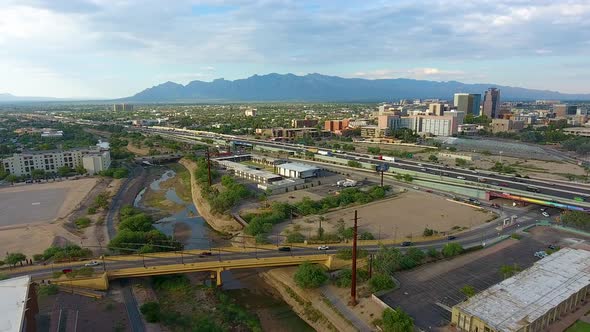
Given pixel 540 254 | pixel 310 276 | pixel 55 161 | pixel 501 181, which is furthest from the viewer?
pixel 55 161

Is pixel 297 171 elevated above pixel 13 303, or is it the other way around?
pixel 13 303

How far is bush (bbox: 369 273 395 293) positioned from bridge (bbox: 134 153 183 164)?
6405cm

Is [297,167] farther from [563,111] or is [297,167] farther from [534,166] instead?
[563,111]

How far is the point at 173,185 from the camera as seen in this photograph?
202ft

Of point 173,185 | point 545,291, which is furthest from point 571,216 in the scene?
point 173,185

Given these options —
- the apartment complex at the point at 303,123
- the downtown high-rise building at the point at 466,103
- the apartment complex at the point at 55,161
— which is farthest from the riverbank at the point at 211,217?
the downtown high-rise building at the point at 466,103

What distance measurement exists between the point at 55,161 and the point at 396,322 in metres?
67.6

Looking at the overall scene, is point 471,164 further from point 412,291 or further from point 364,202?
point 412,291

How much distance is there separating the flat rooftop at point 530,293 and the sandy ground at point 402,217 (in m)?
11.2

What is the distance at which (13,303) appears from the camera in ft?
60.0

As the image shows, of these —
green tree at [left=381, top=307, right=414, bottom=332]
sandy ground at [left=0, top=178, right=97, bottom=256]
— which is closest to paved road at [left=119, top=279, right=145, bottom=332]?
sandy ground at [left=0, top=178, right=97, bottom=256]

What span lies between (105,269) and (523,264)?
31414 mm

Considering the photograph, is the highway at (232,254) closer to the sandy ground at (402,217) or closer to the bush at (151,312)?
the sandy ground at (402,217)

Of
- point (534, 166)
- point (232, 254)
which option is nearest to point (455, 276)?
point (232, 254)
